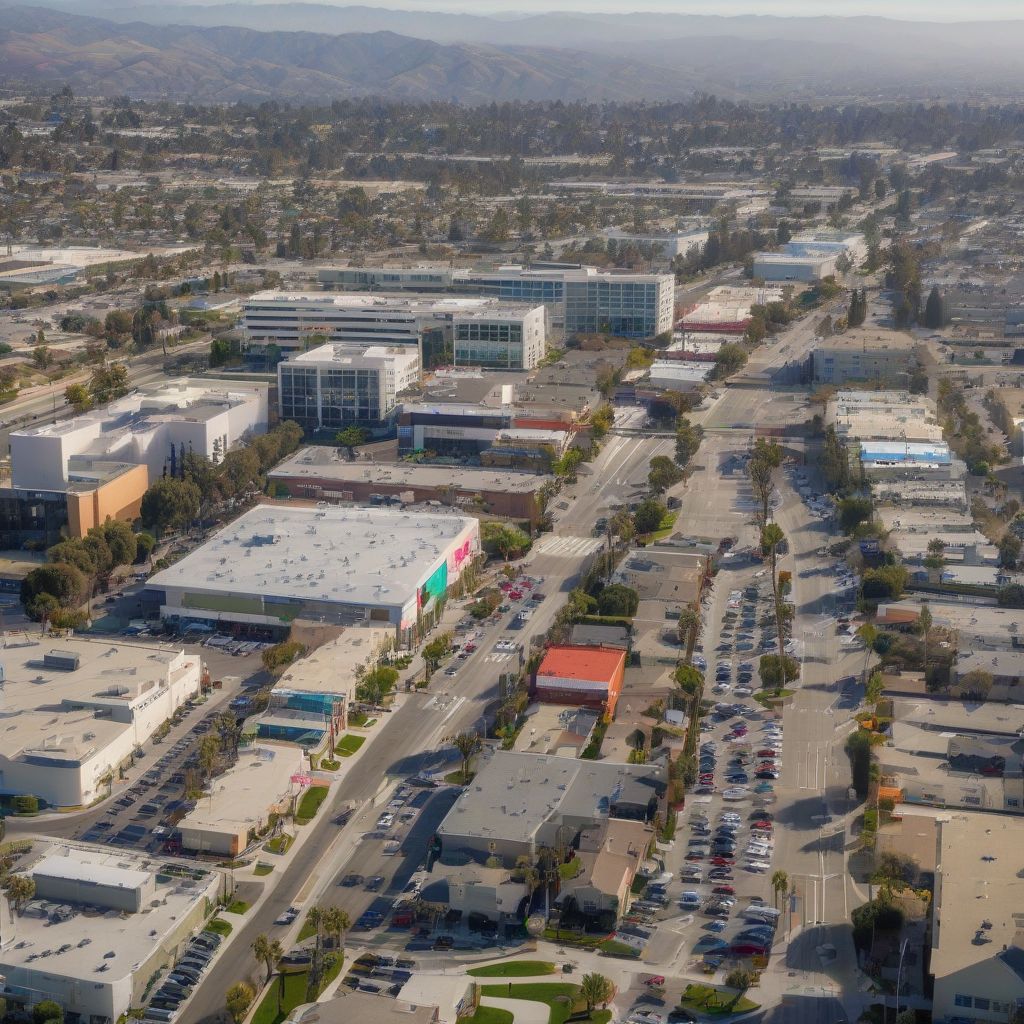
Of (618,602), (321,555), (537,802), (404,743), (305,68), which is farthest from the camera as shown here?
(305,68)

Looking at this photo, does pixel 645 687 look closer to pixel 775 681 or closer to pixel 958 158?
pixel 775 681

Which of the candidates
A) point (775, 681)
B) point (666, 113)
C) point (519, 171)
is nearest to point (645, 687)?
point (775, 681)

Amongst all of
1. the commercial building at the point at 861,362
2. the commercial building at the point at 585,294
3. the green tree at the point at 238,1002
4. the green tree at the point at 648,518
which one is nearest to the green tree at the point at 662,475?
the green tree at the point at 648,518

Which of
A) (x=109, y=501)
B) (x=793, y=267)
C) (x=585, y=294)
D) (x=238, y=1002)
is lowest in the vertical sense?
(x=238, y=1002)

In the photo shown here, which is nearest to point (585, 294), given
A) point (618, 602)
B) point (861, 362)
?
point (861, 362)

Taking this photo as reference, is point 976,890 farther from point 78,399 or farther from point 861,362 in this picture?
point 78,399

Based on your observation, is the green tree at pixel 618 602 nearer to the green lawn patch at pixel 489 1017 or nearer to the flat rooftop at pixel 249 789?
the flat rooftop at pixel 249 789

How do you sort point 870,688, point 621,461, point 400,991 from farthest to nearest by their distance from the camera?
point 621,461
point 870,688
point 400,991
